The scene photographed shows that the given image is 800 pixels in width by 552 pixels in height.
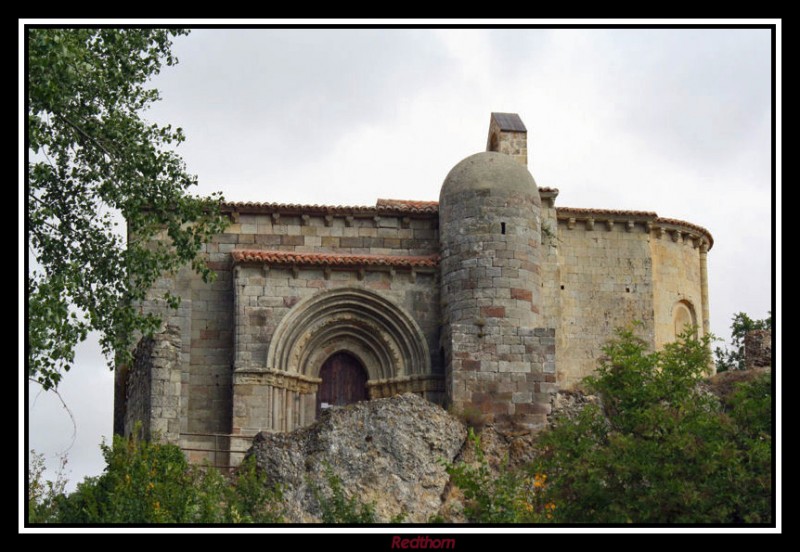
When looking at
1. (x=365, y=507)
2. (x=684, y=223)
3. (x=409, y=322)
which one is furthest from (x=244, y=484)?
(x=684, y=223)

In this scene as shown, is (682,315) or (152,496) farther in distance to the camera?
(682,315)

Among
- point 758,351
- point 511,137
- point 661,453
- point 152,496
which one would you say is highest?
point 511,137

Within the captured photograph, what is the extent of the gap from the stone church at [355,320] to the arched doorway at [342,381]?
27 millimetres

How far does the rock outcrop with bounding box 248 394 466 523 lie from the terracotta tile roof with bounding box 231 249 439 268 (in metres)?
3.48

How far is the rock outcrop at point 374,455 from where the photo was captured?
70.6 feet

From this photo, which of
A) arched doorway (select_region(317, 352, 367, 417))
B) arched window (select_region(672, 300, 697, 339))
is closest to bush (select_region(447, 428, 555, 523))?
arched doorway (select_region(317, 352, 367, 417))

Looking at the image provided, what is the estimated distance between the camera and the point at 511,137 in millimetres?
29234

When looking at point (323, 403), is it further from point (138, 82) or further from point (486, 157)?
point (138, 82)

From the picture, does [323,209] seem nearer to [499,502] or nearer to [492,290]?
[492,290]

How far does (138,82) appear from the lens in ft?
70.2

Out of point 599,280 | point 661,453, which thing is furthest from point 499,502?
point 599,280

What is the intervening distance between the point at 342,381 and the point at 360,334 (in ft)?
3.12

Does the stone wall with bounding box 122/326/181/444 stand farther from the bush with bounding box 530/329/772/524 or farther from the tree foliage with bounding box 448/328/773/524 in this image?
the bush with bounding box 530/329/772/524

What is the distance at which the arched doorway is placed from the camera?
26266 millimetres
